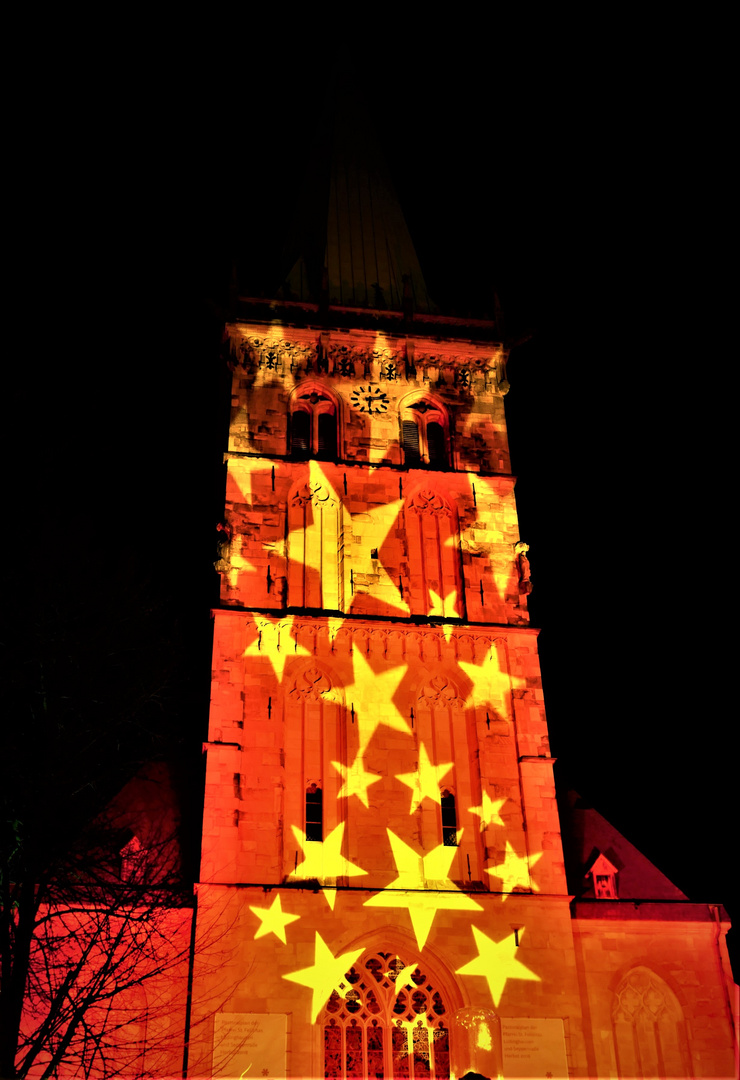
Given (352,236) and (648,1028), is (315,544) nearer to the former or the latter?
(352,236)

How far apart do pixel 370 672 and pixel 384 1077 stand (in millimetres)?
7254

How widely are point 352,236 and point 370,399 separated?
6940 mm

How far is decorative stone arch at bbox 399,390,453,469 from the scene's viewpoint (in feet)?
85.4

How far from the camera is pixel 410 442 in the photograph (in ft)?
86.0

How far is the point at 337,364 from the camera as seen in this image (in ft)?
88.0

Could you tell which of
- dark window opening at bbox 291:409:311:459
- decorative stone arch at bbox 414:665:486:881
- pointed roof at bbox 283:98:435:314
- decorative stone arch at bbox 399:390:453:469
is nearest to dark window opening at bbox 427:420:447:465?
decorative stone arch at bbox 399:390:453:469

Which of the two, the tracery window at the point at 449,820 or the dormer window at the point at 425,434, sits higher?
the dormer window at the point at 425,434

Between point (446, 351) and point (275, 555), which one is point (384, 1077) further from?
point (446, 351)

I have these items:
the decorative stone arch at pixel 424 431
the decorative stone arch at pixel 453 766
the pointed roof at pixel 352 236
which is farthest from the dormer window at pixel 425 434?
the decorative stone arch at pixel 453 766

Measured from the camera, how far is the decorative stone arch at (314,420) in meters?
25.8

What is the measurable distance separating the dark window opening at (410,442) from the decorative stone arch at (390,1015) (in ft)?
34.8

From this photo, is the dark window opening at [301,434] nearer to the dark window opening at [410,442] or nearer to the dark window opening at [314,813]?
the dark window opening at [410,442]

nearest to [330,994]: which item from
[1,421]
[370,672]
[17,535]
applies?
[370,672]

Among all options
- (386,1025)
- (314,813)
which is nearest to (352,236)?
(314,813)
